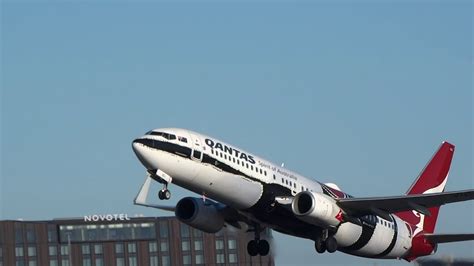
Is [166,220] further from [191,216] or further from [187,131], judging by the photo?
[187,131]

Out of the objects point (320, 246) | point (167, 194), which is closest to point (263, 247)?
point (320, 246)

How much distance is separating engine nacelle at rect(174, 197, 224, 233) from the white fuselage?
4.08 meters

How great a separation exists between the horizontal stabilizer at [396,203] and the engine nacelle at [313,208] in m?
1.70

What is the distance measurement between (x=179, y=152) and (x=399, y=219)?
17.9 m

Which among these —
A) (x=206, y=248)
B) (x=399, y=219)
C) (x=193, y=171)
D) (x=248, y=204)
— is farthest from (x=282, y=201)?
(x=206, y=248)

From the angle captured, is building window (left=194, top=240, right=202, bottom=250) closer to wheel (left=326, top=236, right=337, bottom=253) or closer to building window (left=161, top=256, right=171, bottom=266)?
building window (left=161, top=256, right=171, bottom=266)

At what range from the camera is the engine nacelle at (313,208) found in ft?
217

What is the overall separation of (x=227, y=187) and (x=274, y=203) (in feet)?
10.5

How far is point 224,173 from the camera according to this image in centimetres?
6338

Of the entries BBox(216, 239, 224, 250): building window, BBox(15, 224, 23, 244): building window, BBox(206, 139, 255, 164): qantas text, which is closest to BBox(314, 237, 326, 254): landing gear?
BBox(206, 139, 255, 164): qantas text

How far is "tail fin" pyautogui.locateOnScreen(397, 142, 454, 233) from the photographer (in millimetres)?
76750

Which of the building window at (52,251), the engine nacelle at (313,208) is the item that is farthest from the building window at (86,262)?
the engine nacelle at (313,208)

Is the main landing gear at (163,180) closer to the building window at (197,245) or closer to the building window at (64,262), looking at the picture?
the building window at (64,262)

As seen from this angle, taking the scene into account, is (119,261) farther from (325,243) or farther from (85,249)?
(325,243)
